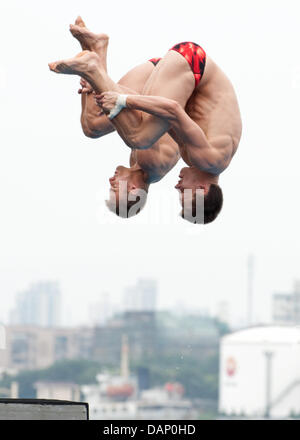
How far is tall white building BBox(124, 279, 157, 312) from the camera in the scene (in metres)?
165

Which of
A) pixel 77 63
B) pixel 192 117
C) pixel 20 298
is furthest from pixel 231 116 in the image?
pixel 20 298

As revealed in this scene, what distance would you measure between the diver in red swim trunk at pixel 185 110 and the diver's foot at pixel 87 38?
0.01 meters

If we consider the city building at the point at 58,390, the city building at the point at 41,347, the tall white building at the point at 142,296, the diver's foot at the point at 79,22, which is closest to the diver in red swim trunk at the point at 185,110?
the diver's foot at the point at 79,22

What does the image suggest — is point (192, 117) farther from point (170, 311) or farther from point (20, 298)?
point (20, 298)

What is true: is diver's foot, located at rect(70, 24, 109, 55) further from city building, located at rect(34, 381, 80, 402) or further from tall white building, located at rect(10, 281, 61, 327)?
tall white building, located at rect(10, 281, 61, 327)

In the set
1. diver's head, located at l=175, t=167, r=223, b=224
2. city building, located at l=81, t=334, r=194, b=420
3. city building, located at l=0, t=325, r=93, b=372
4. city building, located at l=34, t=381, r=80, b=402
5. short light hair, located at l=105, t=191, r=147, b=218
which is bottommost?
city building, located at l=81, t=334, r=194, b=420

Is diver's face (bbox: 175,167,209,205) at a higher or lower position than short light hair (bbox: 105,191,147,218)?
higher

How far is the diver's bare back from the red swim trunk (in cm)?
8

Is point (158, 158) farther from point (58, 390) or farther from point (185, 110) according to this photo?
point (58, 390)

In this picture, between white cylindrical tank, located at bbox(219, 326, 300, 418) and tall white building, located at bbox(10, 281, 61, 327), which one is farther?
tall white building, located at bbox(10, 281, 61, 327)

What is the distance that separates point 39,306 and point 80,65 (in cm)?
16993

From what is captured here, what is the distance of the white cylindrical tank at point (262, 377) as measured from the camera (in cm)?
12419

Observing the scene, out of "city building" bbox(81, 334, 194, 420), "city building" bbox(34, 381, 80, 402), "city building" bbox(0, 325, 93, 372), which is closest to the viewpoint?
"city building" bbox(34, 381, 80, 402)

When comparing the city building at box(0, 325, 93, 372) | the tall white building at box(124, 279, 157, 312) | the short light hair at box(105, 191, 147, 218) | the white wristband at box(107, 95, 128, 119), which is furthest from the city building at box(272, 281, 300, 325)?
the white wristband at box(107, 95, 128, 119)
